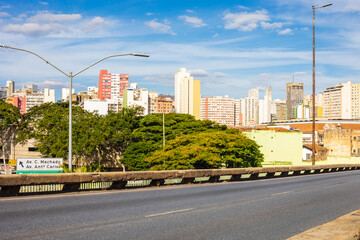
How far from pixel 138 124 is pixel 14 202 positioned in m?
66.1

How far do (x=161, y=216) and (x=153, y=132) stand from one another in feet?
213

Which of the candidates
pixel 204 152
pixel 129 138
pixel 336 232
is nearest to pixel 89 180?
pixel 336 232

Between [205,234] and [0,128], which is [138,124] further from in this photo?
[205,234]

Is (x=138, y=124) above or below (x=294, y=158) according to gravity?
above

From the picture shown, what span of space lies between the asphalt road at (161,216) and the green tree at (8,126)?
207 feet

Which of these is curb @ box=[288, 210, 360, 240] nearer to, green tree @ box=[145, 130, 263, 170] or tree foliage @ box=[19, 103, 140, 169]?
green tree @ box=[145, 130, 263, 170]

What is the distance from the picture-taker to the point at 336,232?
6.44 metres

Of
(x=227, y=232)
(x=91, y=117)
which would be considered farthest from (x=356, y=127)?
(x=227, y=232)

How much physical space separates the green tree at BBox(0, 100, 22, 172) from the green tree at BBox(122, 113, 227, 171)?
20887 mm

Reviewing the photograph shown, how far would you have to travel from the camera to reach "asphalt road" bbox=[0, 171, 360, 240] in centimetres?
793

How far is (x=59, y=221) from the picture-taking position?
29.1 ft

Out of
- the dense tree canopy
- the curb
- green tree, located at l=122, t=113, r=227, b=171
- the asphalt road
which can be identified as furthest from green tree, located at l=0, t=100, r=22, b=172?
the curb

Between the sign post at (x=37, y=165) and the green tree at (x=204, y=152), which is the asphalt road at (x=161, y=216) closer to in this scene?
the sign post at (x=37, y=165)

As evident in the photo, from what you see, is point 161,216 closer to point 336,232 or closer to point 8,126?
point 336,232
